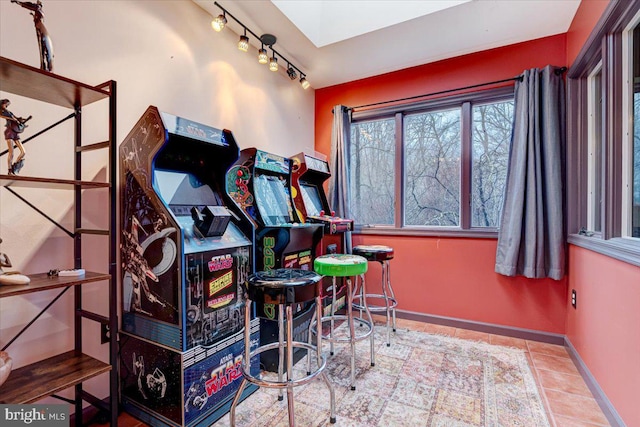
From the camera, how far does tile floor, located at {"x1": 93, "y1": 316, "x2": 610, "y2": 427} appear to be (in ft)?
5.72

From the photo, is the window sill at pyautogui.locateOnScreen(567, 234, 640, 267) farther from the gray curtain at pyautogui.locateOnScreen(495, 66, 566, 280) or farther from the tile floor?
the tile floor

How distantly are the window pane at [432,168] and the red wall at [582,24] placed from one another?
Answer: 1.01 meters

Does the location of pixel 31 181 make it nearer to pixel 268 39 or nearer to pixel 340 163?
pixel 268 39

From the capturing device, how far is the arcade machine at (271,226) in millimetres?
2188

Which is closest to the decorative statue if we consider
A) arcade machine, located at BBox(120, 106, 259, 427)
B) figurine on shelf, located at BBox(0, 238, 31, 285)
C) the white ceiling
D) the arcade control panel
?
arcade machine, located at BBox(120, 106, 259, 427)

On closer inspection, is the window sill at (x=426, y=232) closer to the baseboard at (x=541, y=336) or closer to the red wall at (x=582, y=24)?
the baseboard at (x=541, y=336)

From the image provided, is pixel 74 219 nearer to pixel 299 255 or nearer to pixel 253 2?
pixel 299 255

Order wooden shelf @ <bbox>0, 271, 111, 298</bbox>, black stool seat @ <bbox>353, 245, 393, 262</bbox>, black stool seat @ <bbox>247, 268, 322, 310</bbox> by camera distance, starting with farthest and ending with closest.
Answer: black stool seat @ <bbox>353, 245, 393, 262</bbox>, black stool seat @ <bbox>247, 268, 322, 310</bbox>, wooden shelf @ <bbox>0, 271, 111, 298</bbox>

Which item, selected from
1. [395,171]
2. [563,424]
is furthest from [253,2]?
[563,424]

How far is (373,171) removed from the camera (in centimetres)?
371

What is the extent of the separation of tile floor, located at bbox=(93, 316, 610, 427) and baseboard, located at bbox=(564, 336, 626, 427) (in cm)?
3

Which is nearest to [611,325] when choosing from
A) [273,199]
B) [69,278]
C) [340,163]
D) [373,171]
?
[273,199]

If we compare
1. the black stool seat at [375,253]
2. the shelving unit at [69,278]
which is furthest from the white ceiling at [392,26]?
the black stool seat at [375,253]

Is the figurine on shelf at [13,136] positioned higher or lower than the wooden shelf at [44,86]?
lower
